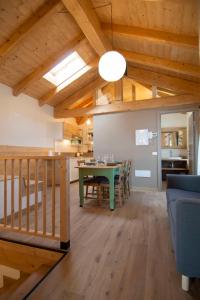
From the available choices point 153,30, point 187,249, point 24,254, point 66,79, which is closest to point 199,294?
point 187,249

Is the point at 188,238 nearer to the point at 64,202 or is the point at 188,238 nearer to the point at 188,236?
the point at 188,236

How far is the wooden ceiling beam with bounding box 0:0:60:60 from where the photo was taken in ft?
9.68

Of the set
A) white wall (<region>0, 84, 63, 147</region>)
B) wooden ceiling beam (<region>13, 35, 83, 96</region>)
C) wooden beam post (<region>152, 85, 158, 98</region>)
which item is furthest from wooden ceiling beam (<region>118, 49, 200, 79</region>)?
white wall (<region>0, 84, 63, 147</region>)

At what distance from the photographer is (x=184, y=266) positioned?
136cm

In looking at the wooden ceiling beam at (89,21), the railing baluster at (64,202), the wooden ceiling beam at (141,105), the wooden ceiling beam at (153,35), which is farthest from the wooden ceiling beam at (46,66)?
the railing baluster at (64,202)

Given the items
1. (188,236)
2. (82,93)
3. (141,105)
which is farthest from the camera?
(82,93)

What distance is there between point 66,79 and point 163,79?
2.82 metres

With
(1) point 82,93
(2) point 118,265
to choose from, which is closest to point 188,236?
(2) point 118,265

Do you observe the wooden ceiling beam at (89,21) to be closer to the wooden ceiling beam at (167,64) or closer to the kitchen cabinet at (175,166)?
the wooden ceiling beam at (167,64)

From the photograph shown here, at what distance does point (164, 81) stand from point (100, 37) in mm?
2279

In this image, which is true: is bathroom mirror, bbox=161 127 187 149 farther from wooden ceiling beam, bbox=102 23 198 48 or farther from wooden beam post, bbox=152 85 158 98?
wooden ceiling beam, bbox=102 23 198 48

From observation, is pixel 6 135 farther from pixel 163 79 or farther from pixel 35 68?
pixel 163 79

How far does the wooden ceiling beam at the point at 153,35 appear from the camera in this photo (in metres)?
2.93

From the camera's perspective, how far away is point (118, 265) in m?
1.71
